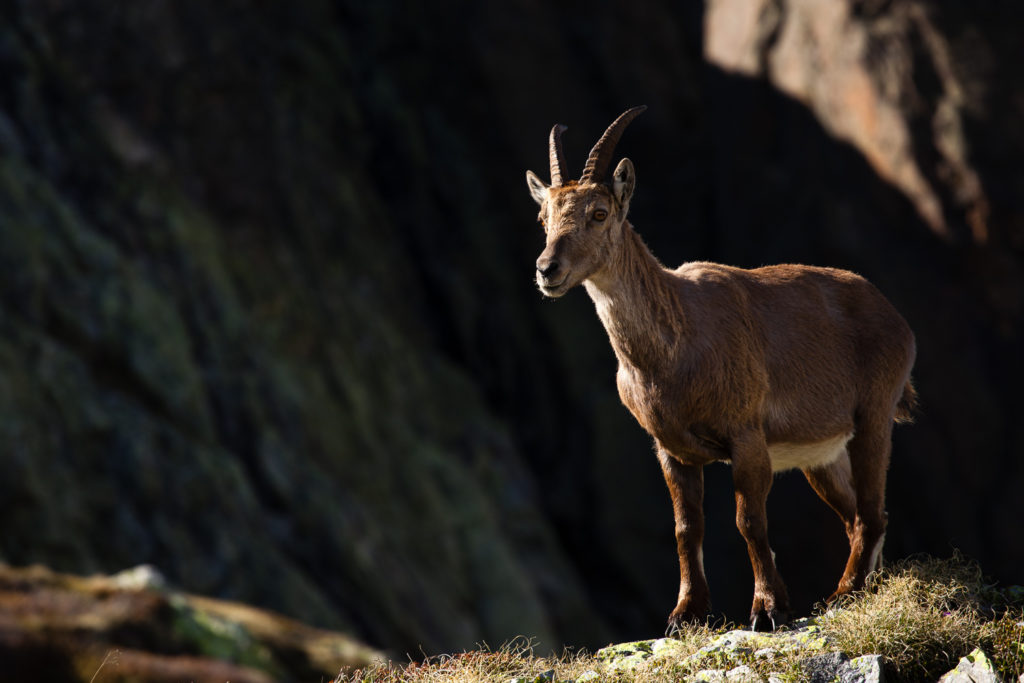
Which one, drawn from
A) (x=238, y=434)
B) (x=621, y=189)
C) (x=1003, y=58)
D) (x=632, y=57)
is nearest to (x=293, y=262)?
(x=238, y=434)

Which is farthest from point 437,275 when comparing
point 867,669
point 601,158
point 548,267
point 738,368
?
point 867,669

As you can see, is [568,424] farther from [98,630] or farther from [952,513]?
[98,630]

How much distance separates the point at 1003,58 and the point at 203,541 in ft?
86.1

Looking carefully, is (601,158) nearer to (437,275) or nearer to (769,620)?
(769,620)

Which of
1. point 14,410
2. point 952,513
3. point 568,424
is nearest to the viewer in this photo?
point 14,410

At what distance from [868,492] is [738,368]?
1.66 metres

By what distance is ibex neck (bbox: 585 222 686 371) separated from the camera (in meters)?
9.46

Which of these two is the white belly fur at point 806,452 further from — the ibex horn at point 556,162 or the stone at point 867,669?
the ibex horn at point 556,162

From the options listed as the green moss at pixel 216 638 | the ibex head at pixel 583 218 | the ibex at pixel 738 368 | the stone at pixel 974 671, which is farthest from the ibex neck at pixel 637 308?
the green moss at pixel 216 638

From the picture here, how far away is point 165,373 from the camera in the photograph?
31203 millimetres

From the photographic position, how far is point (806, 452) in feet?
32.7

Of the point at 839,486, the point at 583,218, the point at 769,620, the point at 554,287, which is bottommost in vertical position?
the point at 769,620

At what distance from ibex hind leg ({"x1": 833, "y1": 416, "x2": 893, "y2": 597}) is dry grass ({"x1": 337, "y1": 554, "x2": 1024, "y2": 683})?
0.41m

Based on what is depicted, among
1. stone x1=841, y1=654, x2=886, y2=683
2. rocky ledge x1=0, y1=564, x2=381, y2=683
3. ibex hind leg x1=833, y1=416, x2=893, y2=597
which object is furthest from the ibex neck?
rocky ledge x1=0, y1=564, x2=381, y2=683
